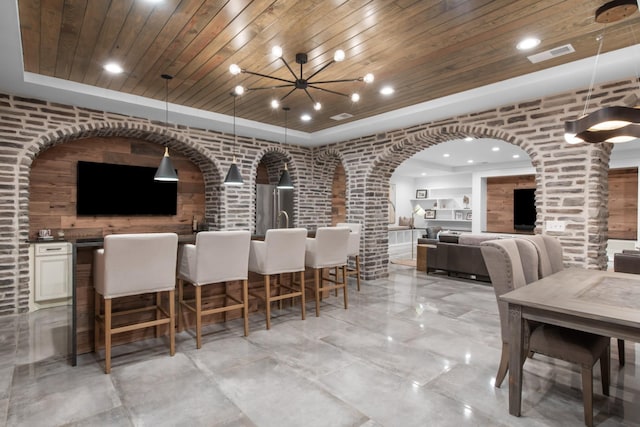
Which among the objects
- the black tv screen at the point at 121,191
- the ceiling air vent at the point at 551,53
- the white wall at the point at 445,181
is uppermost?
the ceiling air vent at the point at 551,53

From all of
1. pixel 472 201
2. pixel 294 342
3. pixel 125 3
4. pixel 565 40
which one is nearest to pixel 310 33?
pixel 125 3

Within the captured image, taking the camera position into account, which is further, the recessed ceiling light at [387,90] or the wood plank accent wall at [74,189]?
the wood plank accent wall at [74,189]

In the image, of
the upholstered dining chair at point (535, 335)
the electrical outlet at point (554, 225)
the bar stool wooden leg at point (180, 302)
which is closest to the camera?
the upholstered dining chair at point (535, 335)

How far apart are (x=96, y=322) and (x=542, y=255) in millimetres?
3867

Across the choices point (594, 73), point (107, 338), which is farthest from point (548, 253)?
point (107, 338)

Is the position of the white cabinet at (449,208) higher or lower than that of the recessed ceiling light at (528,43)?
lower

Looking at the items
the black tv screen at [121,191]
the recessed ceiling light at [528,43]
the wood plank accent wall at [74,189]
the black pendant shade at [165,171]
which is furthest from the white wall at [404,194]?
the black pendant shade at [165,171]

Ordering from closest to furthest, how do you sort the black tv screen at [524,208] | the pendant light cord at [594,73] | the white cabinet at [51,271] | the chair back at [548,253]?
1. the pendant light cord at [594,73]
2. the chair back at [548,253]
3. the white cabinet at [51,271]
4. the black tv screen at [524,208]

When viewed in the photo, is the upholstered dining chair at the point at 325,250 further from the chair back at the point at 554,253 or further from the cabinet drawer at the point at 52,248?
the cabinet drawer at the point at 52,248

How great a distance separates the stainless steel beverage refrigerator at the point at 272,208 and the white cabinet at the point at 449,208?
251 inches

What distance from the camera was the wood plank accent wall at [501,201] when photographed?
9891 millimetres

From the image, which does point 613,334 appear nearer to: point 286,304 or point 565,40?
point 565,40

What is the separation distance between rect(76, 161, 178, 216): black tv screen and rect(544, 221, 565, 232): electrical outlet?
5.44 meters

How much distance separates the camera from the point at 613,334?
5.45 ft
